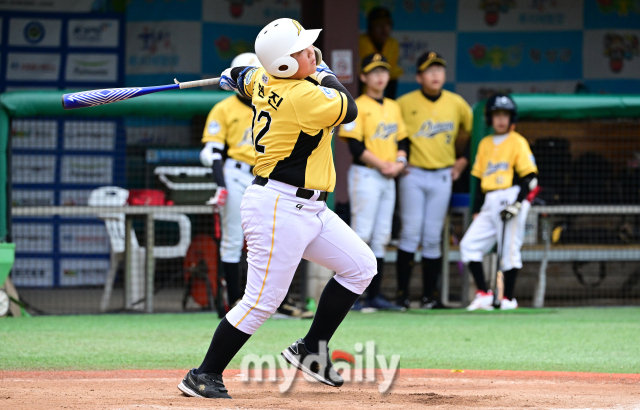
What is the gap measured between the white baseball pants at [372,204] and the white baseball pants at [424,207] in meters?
0.17

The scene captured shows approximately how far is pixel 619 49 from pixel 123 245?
21.1 feet

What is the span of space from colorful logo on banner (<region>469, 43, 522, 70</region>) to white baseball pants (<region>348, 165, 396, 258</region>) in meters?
3.50

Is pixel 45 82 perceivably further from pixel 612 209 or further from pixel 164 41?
pixel 612 209

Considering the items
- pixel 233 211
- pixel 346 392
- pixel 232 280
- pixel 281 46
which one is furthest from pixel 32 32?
pixel 346 392

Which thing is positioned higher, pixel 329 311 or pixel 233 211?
pixel 233 211

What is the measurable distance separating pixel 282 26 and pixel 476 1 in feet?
22.7

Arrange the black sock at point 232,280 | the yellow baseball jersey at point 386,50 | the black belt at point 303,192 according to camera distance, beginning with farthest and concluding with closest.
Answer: the yellow baseball jersey at point 386,50
the black sock at point 232,280
the black belt at point 303,192

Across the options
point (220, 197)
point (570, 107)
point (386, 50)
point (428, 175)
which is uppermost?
point (386, 50)

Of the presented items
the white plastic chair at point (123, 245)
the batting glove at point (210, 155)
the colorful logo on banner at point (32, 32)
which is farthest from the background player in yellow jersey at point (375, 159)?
the colorful logo on banner at point (32, 32)

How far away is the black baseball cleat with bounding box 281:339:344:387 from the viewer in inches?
154

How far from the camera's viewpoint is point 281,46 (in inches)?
141

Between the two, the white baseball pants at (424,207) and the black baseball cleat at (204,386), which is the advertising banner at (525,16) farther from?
the black baseball cleat at (204,386)

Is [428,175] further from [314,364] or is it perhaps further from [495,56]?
[314,364]

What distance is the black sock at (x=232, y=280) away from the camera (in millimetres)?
6566
